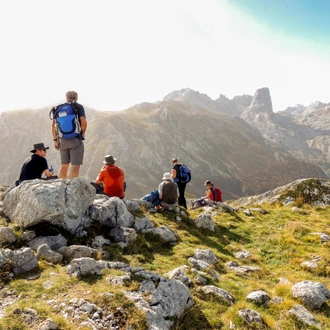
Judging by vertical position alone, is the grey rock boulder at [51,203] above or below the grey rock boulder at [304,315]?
above

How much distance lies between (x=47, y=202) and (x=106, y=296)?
4547 mm

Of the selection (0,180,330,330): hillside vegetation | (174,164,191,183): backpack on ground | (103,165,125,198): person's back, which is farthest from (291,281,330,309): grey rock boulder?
(174,164,191,183): backpack on ground

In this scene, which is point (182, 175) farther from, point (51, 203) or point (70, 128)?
point (51, 203)

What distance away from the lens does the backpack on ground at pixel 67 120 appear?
36.0 ft

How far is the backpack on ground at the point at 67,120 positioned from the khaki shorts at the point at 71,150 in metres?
0.25

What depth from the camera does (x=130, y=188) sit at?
198m

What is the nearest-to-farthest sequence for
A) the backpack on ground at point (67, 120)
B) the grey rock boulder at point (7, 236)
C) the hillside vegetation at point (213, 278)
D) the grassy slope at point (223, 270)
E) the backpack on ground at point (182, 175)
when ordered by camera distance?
the hillside vegetation at point (213, 278) → the grassy slope at point (223, 270) → the grey rock boulder at point (7, 236) → the backpack on ground at point (67, 120) → the backpack on ground at point (182, 175)

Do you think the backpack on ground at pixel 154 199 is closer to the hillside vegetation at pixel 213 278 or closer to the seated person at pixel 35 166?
the hillside vegetation at pixel 213 278

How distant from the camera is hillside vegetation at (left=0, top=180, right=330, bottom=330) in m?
5.30

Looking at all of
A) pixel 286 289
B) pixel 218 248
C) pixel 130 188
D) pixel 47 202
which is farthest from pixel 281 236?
pixel 130 188

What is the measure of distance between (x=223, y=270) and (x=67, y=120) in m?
8.53

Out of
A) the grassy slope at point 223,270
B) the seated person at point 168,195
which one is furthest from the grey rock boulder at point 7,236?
the seated person at point 168,195

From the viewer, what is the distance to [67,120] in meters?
11.0

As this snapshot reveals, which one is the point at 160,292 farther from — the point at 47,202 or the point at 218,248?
the point at 218,248
